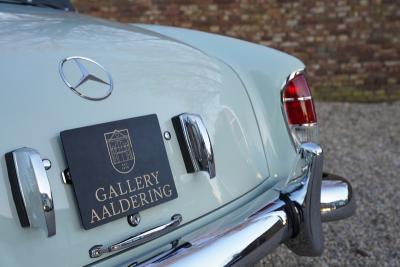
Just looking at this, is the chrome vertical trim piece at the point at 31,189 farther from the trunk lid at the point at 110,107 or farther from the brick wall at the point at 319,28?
the brick wall at the point at 319,28

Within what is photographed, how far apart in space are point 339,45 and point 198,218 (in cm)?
600

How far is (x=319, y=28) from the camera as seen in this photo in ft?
23.2

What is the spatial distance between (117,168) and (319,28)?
241 inches

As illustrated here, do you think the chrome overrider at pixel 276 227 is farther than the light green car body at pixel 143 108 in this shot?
Yes

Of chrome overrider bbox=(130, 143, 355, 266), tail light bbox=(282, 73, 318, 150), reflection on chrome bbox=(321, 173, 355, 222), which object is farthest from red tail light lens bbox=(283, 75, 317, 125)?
reflection on chrome bbox=(321, 173, 355, 222)

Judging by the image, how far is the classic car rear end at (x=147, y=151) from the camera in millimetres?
1357

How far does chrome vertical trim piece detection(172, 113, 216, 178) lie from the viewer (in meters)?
1.71

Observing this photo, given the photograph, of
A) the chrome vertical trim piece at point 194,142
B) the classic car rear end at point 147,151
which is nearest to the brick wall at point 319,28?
the classic car rear end at point 147,151

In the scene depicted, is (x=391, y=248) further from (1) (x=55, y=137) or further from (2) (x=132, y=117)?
(1) (x=55, y=137)

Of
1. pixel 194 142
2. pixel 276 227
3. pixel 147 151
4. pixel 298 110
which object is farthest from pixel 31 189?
pixel 298 110

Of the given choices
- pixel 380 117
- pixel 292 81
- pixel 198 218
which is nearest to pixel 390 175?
pixel 380 117

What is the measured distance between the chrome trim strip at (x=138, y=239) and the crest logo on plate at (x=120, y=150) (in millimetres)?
211

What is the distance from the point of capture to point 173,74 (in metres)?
1.80

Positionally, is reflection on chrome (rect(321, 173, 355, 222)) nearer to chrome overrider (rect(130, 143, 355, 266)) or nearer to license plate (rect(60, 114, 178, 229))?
chrome overrider (rect(130, 143, 355, 266))
